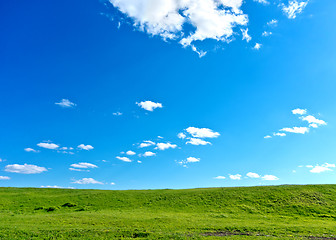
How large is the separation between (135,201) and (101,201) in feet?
27.7

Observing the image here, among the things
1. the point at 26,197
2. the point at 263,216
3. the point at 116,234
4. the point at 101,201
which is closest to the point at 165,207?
the point at 101,201

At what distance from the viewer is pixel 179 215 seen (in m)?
44.5

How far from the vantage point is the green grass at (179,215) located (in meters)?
29.9

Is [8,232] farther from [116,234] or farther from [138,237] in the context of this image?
[138,237]

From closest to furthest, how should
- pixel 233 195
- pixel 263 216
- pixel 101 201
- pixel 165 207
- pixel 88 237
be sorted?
1. pixel 88 237
2. pixel 263 216
3. pixel 165 207
4. pixel 101 201
5. pixel 233 195

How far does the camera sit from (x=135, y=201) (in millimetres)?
58719

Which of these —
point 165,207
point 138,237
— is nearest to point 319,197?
point 165,207

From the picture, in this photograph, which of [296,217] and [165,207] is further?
[165,207]

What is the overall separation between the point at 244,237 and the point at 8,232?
29001 mm

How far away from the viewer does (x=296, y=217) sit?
154 ft

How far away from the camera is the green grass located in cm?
2988

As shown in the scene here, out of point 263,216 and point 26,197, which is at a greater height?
point 26,197

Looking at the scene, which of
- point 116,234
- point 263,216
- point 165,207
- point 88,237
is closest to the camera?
point 88,237

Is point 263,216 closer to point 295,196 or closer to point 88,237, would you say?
point 295,196
